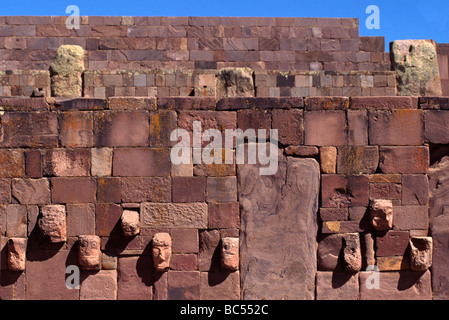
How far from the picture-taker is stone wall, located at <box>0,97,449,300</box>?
5109mm

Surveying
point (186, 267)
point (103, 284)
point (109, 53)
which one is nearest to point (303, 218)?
point (186, 267)

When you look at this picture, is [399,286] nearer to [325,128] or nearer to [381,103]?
[325,128]

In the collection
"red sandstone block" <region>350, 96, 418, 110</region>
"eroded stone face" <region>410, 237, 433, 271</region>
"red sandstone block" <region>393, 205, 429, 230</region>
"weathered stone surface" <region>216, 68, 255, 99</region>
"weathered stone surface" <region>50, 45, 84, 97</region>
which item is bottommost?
"eroded stone face" <region>410, 237, 433, 271</region>

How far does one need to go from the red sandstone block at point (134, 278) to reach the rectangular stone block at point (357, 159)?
2.61 meters

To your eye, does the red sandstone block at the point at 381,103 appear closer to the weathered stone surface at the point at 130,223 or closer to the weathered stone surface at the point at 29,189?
the weathered stone surface at the point at 130,223

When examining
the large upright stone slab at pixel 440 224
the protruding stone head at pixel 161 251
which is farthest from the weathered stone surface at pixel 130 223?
the large upright stone slab at pixel 440 224

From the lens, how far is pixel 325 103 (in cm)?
518

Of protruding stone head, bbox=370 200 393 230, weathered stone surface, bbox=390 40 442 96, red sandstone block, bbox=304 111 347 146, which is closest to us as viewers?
protruding stone head, bbox=370 200 393 230

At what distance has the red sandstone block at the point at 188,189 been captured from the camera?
5129mm

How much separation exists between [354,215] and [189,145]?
2176 millimetres

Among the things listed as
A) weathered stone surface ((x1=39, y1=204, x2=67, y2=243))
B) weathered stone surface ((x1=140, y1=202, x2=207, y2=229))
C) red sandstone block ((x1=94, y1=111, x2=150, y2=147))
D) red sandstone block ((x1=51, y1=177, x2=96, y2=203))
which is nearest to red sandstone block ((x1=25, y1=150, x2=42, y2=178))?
red sandstone block ((x1=51, y1=177, x2=96, y2=203))

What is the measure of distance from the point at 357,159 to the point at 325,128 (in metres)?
0.54

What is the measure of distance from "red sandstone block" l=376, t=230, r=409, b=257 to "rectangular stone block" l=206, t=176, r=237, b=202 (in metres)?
1.84

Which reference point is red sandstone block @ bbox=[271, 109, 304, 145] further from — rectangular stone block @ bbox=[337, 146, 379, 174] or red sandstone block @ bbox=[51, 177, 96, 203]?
red sandstone block @ bbox=[51, 177, 96, 203]
